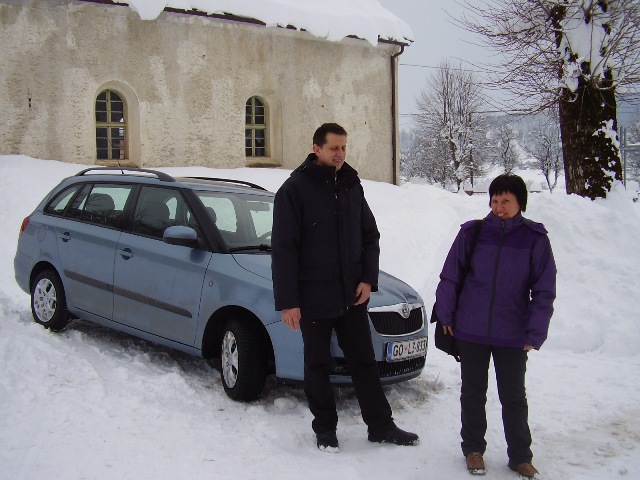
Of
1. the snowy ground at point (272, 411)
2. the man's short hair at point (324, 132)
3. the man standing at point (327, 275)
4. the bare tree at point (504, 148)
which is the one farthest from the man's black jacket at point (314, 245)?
the bare tree at point (504, 148)

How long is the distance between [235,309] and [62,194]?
2917 mm

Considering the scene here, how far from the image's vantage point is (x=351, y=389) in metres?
5.12

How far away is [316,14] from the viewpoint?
55.2 feet

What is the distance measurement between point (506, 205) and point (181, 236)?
247 centimetres

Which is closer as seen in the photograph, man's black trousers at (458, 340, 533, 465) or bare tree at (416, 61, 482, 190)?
man's black trousers at (458, 340, 533, 465)

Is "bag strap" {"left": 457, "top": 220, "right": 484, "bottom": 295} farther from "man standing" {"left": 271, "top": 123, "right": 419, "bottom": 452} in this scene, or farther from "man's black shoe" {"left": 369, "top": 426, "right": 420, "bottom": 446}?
"man's black shoe" {"left": 369, "top": 426, "right": 420, "bottom": 446}

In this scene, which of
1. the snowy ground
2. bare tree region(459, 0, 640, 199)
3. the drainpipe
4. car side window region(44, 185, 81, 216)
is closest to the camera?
the snowy ground

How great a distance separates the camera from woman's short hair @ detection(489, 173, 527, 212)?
142 inches

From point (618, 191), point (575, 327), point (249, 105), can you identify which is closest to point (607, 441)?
point (575, 327)

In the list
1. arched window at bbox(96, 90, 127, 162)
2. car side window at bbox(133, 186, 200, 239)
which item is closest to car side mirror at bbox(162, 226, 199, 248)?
car side window at bbox(133, 186, 200, 239)

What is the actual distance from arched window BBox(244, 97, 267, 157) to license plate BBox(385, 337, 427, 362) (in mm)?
12525

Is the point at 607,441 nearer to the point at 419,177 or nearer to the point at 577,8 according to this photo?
the point at 577,8

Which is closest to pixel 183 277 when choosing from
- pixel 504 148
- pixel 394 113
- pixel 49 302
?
pixel 49 302

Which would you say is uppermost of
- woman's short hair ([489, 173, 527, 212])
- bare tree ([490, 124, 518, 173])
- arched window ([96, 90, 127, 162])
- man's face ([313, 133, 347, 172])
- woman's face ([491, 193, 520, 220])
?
bare tree ([490, 124, 518, 173])
